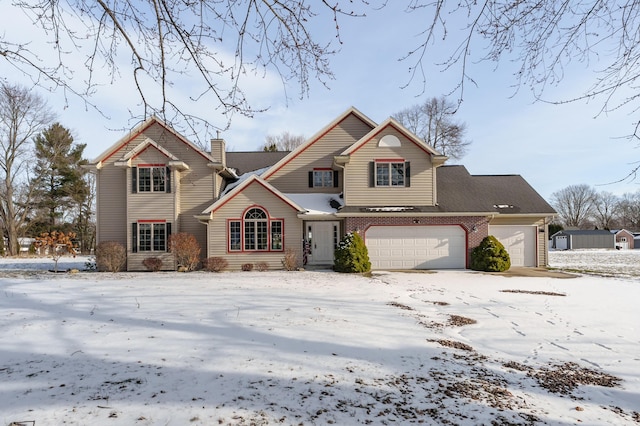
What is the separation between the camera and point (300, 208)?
640 inches

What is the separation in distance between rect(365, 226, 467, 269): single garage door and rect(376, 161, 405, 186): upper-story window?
215cm

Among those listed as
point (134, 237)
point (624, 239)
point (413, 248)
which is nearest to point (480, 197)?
point (413, 248)

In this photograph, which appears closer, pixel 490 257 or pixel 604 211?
pixel 490 257

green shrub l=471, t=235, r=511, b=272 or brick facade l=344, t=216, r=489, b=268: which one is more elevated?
brick facade l=344, t=216, r=489, b=268

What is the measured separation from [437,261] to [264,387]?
47.1 feet

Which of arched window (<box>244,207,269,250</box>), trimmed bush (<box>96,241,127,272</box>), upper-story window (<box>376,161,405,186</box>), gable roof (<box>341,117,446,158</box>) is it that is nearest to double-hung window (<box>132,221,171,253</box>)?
trimmed bush (<box>96,241,127,272</box>)

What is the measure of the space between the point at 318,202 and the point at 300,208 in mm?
1502

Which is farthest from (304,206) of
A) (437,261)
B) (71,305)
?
(71,305)

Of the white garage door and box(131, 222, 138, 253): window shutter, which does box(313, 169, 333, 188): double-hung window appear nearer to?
the white garage door

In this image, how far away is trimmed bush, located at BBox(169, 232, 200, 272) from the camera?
52.1 feet

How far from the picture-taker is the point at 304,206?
16875 mm

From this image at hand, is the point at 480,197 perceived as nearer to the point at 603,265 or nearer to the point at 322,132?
the point at 322,132

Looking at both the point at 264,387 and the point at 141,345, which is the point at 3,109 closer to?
the point at 141,345

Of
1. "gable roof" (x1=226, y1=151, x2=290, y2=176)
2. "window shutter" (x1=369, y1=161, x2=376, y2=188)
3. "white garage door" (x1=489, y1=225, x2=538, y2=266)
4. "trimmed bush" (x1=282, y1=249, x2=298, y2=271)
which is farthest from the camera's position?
"gable roof" (x1=226, y1=151, x2=290, y2=176)
